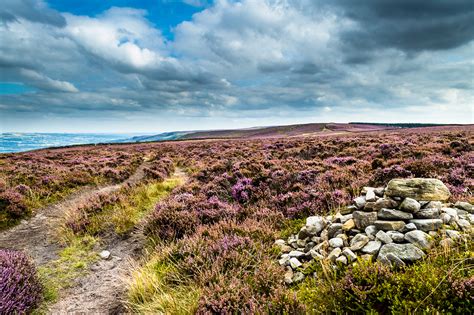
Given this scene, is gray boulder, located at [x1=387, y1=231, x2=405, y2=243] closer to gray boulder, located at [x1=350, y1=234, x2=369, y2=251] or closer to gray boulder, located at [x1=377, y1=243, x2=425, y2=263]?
gray boulder, located at [x1=377, y1=243, x2=425, y2=263]

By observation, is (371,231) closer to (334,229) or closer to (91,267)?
(334,229)

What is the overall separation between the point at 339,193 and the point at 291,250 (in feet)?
8.66

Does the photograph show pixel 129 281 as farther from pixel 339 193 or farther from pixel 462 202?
pixel 462 202

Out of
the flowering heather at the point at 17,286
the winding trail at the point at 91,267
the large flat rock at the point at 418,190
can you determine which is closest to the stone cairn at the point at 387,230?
the large flat rock at the point at 418,190

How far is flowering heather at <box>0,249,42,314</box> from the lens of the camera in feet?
12.1

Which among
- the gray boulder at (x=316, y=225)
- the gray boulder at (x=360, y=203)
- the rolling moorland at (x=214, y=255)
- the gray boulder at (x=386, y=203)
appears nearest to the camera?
the rolling moorland at (x=214, y=255)

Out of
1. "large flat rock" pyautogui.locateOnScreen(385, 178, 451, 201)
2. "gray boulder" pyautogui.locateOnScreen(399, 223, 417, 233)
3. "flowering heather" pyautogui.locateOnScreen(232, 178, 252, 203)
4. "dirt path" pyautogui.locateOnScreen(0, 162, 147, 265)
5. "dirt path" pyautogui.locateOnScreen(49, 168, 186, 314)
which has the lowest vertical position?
"dirt path" pyautogui.locateOnScreen(49, 168, 186, 314)

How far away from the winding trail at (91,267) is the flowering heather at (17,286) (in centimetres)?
42

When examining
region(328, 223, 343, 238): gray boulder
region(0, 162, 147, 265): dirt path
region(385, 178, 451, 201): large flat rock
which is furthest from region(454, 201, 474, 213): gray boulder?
region(0, 162, 147, 265): dirt path

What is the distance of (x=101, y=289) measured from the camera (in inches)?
192

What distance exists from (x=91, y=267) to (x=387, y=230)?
20.9 ft

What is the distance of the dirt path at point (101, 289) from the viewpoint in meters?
4.30

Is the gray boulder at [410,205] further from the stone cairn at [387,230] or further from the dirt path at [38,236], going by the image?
the dirt path at [38,236]

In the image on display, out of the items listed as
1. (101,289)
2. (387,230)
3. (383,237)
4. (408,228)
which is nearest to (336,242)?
(383,237)
